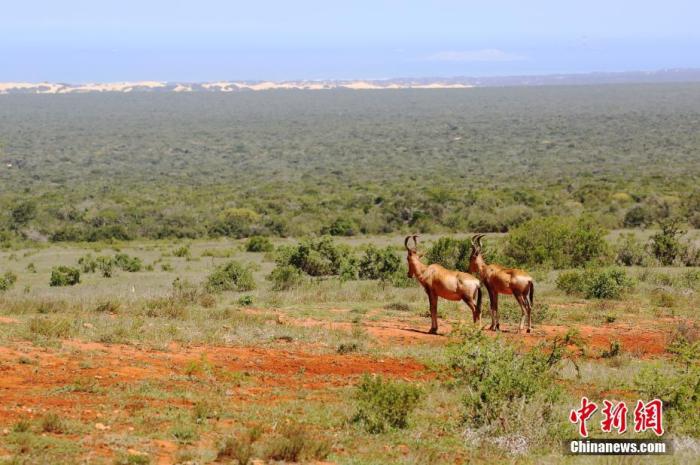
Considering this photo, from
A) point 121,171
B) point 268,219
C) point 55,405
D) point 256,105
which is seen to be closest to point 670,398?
point 55,405

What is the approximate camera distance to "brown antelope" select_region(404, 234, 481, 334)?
46.1ft

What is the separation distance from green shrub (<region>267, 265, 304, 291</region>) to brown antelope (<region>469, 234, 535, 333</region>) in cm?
769

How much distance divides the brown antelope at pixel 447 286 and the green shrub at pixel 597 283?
564 centimetres

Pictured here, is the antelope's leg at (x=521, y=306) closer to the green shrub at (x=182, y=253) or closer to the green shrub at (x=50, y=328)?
the green shrub at (x=50, y=328)

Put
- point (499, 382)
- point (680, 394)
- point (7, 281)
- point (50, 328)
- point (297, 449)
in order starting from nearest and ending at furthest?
point (297, 449) → point (499, 382) → point (680, 394) → point (50, 328) → point (7, 281)

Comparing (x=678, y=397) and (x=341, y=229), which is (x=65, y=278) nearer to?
(x=341, y=229)

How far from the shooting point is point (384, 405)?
879 cm

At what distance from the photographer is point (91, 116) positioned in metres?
132

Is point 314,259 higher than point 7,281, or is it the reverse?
point 314,259

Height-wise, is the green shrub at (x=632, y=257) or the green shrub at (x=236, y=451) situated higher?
the green shrub at (x=236, y=451)

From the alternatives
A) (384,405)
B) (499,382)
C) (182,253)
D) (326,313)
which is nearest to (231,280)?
(326,313)

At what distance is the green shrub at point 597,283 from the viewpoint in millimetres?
18781

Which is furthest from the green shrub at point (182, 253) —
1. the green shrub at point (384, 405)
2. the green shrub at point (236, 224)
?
the green shrub at point (384, 405)

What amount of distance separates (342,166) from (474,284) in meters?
60.9
